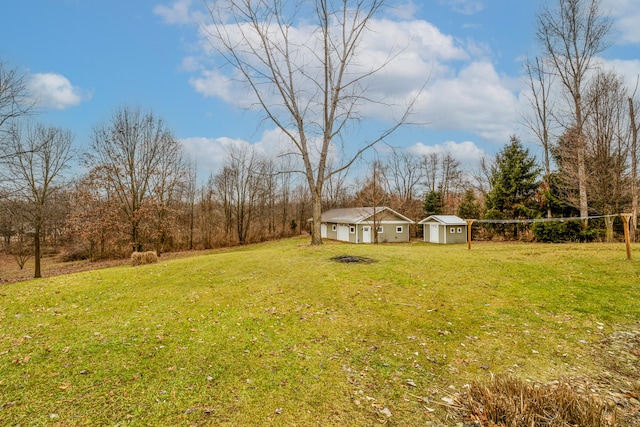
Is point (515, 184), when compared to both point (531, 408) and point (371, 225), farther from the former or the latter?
point (531, 408)

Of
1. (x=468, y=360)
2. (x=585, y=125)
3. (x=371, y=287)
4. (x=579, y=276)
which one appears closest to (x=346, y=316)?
(x=371, y=287)

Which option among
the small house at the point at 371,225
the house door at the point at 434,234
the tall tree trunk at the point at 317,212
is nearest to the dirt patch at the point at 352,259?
the tall tree trunk at the point at 317,212

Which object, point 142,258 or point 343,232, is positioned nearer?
point 142,258

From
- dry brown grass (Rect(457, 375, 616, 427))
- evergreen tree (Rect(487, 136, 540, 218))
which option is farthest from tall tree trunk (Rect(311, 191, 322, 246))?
evergreen tree (Rect(487, 136, 540, 218))

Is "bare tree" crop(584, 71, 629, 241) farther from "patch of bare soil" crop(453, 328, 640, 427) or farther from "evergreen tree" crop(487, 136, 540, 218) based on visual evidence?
"patch of bare soil" crop(453, 328, 640, 427)

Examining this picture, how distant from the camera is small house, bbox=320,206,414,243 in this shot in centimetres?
2806

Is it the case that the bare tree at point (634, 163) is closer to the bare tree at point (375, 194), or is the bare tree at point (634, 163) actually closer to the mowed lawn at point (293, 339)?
the mowed lawn at point (293, 339)

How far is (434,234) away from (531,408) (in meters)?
27.1

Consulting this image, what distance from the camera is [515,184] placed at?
84.5 feet

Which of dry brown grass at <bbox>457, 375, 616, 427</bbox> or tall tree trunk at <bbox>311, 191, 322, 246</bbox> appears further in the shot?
tall tree trunk at <bbox>311, 191, 322, 246</bbox>

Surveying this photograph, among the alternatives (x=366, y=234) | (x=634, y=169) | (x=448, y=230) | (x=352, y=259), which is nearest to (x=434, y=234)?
(x=448, y=230)

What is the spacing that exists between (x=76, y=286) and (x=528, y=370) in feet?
A: 31.8

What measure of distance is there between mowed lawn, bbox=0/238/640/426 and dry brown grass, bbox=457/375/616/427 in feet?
1.26

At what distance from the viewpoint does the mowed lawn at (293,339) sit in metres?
3.19
